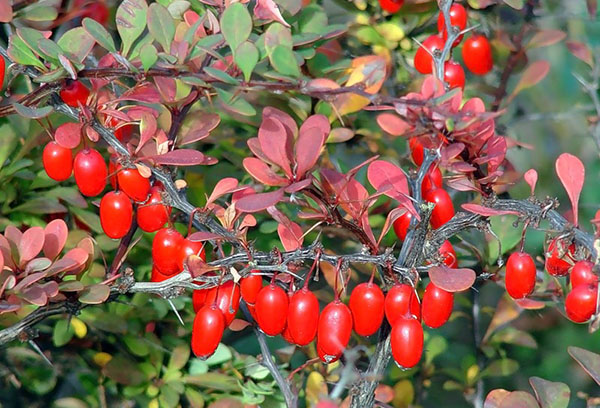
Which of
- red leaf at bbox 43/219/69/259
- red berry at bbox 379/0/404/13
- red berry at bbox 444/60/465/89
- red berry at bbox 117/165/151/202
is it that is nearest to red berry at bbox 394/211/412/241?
red berry at bbox 444/60/465/89

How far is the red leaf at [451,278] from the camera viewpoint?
0.88 metres

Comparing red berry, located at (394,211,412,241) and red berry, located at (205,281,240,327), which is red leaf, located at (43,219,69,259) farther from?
red berry, located at (394,211,412,241)

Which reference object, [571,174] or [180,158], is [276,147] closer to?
[180,158]

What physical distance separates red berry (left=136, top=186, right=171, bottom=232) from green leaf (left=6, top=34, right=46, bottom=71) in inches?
8.3

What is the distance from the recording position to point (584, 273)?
86 centimetres

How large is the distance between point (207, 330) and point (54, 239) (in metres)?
0.24

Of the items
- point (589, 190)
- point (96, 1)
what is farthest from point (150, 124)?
point (589, 190)

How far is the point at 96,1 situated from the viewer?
1518 millimetres

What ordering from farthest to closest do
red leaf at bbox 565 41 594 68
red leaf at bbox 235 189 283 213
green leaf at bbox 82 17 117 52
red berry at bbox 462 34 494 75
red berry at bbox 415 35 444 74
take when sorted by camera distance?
red leaf at bbox 565 41 594 68
red berry at bbox 462 34 494 75
red berry at bbox 415 35 444 74
green leaf at bbox 82 17 117 52
red leaf at bbox 235 189 283 213

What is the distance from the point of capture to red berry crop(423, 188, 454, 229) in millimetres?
992

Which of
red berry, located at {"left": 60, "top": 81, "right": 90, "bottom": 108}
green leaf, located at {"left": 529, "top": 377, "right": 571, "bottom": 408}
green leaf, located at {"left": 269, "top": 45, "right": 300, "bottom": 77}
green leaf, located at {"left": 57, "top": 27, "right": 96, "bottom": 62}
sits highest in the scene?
green leaf, located at {"left": 269, "top": 45, "right": 300, "bottom": 77}

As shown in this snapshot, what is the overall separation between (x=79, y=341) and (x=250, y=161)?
0.74 metres

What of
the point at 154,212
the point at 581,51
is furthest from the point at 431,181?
the point at 581,51

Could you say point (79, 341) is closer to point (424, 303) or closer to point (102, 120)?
point (102, 120)
